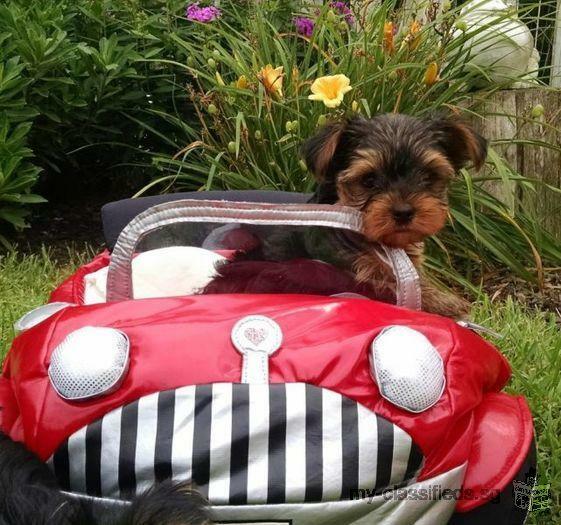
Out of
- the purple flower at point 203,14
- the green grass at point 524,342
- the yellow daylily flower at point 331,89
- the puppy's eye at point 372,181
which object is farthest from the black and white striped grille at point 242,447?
the purple flower at point 203,14

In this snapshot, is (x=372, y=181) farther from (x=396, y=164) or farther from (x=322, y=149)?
(x=322, y=149)

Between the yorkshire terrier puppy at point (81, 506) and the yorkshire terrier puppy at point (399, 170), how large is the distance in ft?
4.08

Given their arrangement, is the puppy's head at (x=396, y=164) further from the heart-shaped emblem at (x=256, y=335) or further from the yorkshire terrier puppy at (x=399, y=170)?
the heart-shaped emblem at (x=256, y=335)

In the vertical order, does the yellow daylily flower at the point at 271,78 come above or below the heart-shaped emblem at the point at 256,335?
below

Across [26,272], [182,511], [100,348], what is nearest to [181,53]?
[26,272]

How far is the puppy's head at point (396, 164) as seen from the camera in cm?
251

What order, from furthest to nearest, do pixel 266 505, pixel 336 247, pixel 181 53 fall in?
pixel 181 53 → pixel 336 247 → pixel 266 505

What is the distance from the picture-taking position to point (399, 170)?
2633 millimetres

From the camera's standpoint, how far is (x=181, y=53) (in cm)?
504

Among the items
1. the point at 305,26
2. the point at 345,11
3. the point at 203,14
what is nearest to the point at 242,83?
the point at 203,14

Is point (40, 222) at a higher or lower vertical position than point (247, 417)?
lower

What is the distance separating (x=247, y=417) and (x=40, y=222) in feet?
13.8

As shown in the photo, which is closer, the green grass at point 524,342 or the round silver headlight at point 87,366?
the round silver headlight at point 87,366

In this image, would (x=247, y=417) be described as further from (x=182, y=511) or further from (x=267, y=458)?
(x=182, y=511)
